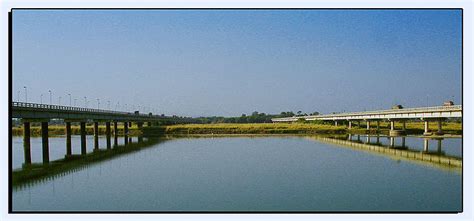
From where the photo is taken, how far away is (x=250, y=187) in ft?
89.0

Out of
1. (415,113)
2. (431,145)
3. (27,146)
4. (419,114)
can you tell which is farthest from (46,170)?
(415,113)

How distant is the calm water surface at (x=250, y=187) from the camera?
22609mm

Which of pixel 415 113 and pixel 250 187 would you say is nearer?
pixel 250 187

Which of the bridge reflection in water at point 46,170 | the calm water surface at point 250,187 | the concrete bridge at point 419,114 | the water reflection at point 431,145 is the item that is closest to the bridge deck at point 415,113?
the concrete bridge at point 419,114

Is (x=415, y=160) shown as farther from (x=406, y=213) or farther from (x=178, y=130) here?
(x=178, y=130)

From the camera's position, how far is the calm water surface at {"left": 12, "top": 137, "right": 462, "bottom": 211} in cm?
2261

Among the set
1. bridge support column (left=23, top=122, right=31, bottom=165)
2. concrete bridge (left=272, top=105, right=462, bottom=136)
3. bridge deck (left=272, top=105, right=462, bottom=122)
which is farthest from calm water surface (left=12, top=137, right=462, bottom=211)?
concrete bridge (left=272, top=105, right=462, bottom=136)

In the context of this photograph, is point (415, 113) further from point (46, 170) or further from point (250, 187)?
point (46, 170)

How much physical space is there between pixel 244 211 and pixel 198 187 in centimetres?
658

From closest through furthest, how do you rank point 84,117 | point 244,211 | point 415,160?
point 244,211 → point 415,160 → point 84,117

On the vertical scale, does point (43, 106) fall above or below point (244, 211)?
above

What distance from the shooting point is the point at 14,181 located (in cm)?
3180

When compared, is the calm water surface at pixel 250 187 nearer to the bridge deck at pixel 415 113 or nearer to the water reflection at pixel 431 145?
the water reflection at pixel 431 145

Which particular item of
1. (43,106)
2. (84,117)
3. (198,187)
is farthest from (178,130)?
(198,187)
